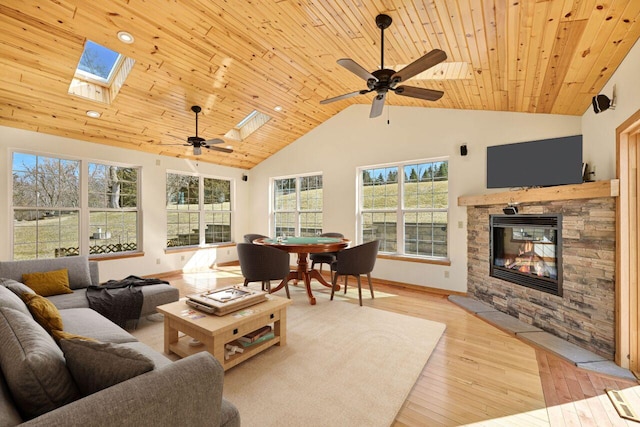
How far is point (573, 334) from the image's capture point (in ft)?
8.73

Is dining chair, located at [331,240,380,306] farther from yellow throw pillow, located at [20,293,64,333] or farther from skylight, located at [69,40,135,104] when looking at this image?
skylight, located at [69,40,135,104]

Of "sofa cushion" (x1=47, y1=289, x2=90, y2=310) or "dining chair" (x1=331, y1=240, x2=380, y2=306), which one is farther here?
"dining chair" (x1=331, y1=240, x2=380, y2=306)

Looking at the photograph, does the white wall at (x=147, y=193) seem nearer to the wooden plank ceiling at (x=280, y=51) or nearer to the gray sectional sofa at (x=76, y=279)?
the wooden plank ceiling at (x=280, y=51)

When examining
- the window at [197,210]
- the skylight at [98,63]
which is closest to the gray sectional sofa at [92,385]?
the skylight at [98,63]

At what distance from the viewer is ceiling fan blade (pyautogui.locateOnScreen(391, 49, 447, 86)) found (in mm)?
2096

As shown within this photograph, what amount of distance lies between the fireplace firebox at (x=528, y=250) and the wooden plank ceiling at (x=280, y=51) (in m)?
1.38

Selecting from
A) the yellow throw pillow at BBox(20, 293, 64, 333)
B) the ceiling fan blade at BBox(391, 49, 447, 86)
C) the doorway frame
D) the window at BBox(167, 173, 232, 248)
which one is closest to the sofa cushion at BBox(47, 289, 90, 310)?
the yellow throw pillow at BBox(20, 293, 64, 333)

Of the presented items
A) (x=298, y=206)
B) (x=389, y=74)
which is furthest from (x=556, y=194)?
(x=298, y=206)

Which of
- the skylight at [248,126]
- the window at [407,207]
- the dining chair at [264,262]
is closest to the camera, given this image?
the dining chair at [264,262]

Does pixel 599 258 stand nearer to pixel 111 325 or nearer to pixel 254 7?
pixel 254 7

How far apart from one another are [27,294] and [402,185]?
15.3ft

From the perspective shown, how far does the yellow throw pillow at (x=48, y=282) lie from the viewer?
9.16 feet

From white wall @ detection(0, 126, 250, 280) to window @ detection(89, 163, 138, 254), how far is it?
18cm

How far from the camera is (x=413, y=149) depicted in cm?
477
